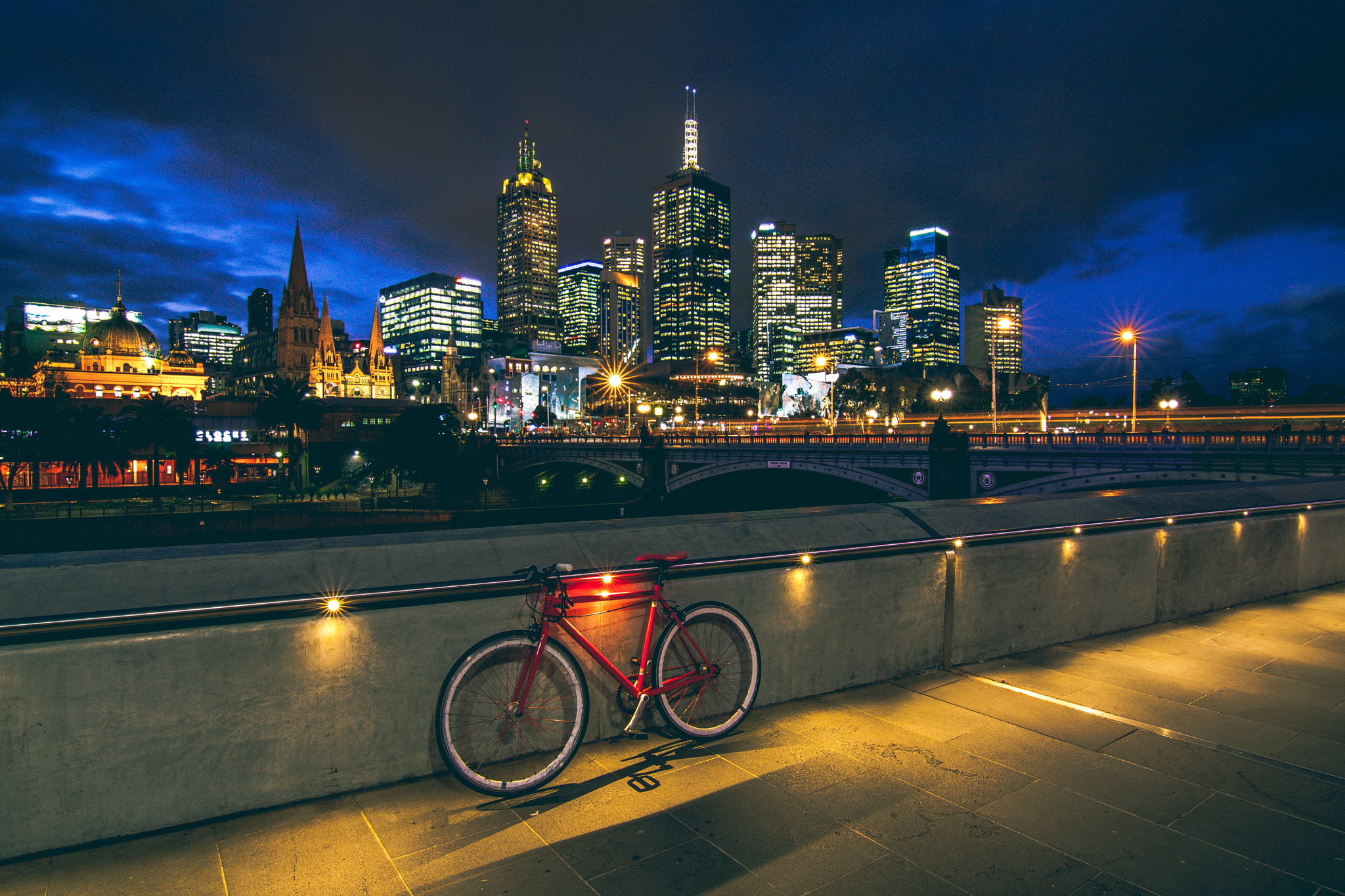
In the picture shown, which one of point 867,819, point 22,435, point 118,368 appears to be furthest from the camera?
point 118,368

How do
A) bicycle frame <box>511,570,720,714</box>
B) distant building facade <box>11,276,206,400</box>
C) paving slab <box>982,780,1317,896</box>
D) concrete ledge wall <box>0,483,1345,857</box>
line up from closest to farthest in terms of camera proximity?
paving slab <box>982,780,1317,896</box>
concrete ledge wall <box>0,483,1345,857</box>
bicycle frame <box>511,570,720,714</box>
distant building facade <box>11,276,206,400</box>

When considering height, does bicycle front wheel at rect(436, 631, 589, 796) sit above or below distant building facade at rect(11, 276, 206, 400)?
below

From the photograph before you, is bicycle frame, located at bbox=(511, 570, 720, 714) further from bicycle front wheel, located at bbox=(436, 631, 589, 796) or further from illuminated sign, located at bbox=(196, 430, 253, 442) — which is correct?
illuminated sign, located at bbox=(196, 430, 253, 442)

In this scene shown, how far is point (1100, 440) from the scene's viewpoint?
121 ft

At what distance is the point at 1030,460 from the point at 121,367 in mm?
139733

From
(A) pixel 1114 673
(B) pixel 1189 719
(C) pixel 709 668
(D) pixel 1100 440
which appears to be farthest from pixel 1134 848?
(D) pixel 1100 440

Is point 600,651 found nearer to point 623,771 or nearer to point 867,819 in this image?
point 623,771

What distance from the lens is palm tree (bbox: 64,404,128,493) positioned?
190ft

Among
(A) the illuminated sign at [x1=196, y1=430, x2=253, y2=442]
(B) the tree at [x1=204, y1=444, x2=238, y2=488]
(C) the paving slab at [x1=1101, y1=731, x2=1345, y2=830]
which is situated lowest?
(B) the tree at [x1=204, y1=444, x2=238, y2=488]

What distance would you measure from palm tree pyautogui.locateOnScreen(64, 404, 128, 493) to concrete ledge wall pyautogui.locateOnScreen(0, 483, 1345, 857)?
72.1 metres

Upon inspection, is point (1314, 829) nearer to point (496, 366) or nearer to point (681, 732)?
point (681, 732)

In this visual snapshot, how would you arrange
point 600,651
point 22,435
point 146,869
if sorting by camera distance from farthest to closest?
point 22,435 → point 600,651 → point 146,869

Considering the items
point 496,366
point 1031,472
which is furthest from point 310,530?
point 496,366

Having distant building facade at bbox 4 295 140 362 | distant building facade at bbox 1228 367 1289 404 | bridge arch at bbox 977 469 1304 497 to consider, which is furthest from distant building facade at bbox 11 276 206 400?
distant building facade at bbox 1228 367 1289 404
